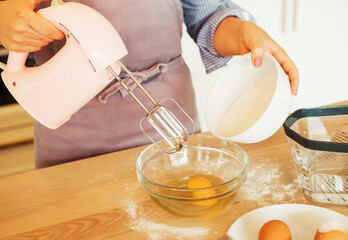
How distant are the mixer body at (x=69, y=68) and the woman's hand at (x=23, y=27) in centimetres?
2

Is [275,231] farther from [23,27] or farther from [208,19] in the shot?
[208,19]

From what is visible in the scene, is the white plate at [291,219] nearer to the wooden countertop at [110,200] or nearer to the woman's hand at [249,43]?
the wooden countertop at [110,200]

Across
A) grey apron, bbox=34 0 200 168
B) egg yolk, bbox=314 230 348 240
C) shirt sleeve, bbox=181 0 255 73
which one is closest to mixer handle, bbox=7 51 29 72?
grey apron, bbox=34 0 200 168

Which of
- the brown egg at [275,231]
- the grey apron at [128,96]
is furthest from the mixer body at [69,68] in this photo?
the brown egg at [275,231]

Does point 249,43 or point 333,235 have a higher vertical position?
point 249,43

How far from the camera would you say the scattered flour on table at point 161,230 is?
0.63 metres

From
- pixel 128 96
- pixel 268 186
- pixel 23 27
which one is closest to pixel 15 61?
pixel 23 27

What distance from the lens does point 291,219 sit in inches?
24.5

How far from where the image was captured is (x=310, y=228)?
603 mm

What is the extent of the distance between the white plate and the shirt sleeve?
0.55 metres

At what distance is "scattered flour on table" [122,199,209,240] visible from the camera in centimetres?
63

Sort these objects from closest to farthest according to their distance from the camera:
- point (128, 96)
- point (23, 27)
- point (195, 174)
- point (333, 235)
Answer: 1. point (333, 235)
2. point (23, 27)
3. point (195, 174)
4. point (128, 96)

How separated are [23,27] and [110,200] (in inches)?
13.9

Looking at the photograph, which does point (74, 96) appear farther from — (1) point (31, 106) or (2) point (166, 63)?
(2) point (166, 63)
